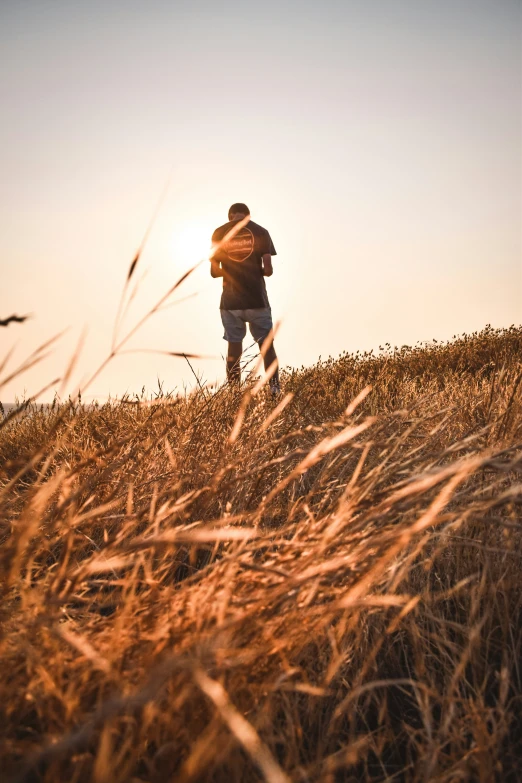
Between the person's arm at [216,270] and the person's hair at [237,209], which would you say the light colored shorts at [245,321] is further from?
the person's hair at [237,209]

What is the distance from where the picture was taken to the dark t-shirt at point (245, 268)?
5773mm

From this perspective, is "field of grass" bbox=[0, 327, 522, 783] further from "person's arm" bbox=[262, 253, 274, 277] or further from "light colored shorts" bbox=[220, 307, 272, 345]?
"person's arm" bbox=[262, 253, 274, 277]

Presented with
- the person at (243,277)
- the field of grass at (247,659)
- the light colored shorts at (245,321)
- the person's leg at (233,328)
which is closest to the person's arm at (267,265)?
the person at (243,277)

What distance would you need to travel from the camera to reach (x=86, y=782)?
0.69 meters

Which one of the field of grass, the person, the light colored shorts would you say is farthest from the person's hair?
the field of grass

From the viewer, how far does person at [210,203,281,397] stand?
578cm

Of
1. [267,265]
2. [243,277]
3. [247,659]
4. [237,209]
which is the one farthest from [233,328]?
[247,659]

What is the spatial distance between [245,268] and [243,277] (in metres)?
0.11

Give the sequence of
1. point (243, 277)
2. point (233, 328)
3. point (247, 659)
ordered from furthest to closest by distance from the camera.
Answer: point (233, 328), point (243, 277), point (247, 659)

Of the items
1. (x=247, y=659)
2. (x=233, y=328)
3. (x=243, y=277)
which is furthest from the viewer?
(x=233, y=328)

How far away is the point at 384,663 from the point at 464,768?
0.35 m

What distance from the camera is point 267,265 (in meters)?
5.86

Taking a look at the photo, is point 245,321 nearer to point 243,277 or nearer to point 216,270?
point 243,277

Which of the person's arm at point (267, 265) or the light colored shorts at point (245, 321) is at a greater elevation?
the person's arm at point (267, 265)
